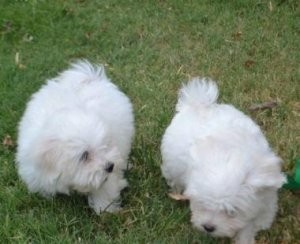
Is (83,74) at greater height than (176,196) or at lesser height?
greater

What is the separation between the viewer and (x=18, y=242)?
3.51 metres

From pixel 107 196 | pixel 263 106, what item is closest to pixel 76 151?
pixel 107 196

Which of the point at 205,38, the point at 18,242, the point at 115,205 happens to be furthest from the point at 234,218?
the point at 205,38

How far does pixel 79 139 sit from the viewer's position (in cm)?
340

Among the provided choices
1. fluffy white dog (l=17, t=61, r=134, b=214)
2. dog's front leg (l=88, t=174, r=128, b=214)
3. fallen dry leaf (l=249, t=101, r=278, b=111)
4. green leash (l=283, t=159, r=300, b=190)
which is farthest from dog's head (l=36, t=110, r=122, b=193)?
fallen dry leaf (l=249, t=101, r=278, b=111)

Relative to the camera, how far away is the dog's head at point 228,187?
300 cm

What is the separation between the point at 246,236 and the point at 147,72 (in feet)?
7.64

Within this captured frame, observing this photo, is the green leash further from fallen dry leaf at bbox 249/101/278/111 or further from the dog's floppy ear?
fallen dry leaf at bbox 249/101/278/111

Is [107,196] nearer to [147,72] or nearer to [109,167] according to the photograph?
[109,167]

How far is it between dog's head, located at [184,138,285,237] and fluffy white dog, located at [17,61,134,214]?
600 millimetres

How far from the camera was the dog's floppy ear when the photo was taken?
304 centimetres

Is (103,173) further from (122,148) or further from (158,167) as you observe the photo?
(158,167)

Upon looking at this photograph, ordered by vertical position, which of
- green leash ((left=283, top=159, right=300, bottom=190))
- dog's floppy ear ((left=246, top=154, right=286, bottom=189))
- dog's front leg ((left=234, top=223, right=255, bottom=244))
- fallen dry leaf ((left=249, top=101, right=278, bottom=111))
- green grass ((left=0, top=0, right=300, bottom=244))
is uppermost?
dog's floppy ear ((left=246, top=154, right=286, bottom=189))

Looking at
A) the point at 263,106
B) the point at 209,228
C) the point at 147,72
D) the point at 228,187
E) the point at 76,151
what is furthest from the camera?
the point at 147,72
